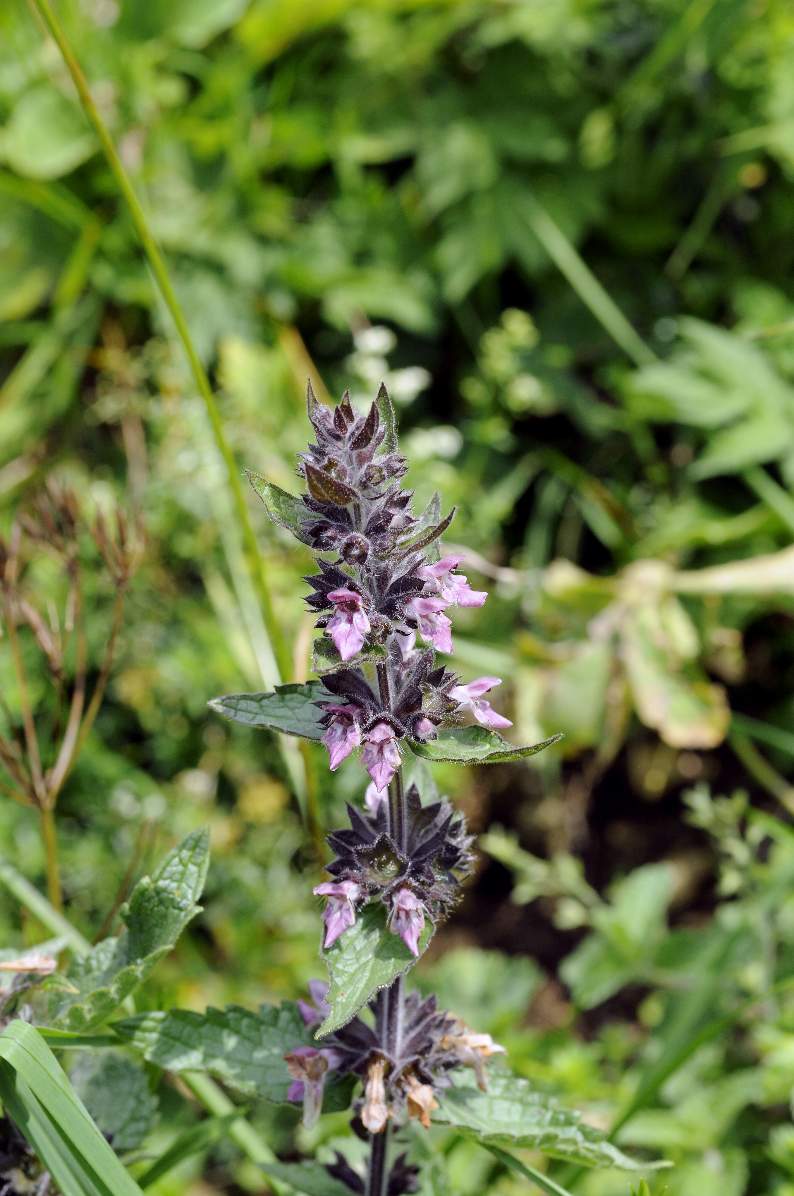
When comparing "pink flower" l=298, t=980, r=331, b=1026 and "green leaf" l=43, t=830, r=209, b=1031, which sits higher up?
"green leaf" l=43, t=830, r=209, b=1031

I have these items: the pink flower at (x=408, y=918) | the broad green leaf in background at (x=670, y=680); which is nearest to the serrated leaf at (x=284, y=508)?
the pink flower at (x=408, y=918)

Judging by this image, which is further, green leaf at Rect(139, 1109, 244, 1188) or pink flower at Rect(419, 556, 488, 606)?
green leaf at Rect(139, 1109, 244, 1188)

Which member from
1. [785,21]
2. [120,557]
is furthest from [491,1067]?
[785,21]

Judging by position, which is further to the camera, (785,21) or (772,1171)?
(785,21)

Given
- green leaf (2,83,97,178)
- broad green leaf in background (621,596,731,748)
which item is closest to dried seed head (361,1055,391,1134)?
broad green leaf in background (621,596,731,748)

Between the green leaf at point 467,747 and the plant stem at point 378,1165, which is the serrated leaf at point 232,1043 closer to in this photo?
the plant stem at point 378,1165

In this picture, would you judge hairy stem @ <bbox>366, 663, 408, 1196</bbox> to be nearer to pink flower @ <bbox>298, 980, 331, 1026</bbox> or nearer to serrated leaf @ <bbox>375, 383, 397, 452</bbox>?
pink flower @ <bbox>298, 980, 331, 1026</bbox>

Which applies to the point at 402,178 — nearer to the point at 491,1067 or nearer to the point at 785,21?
the point at 785,21
